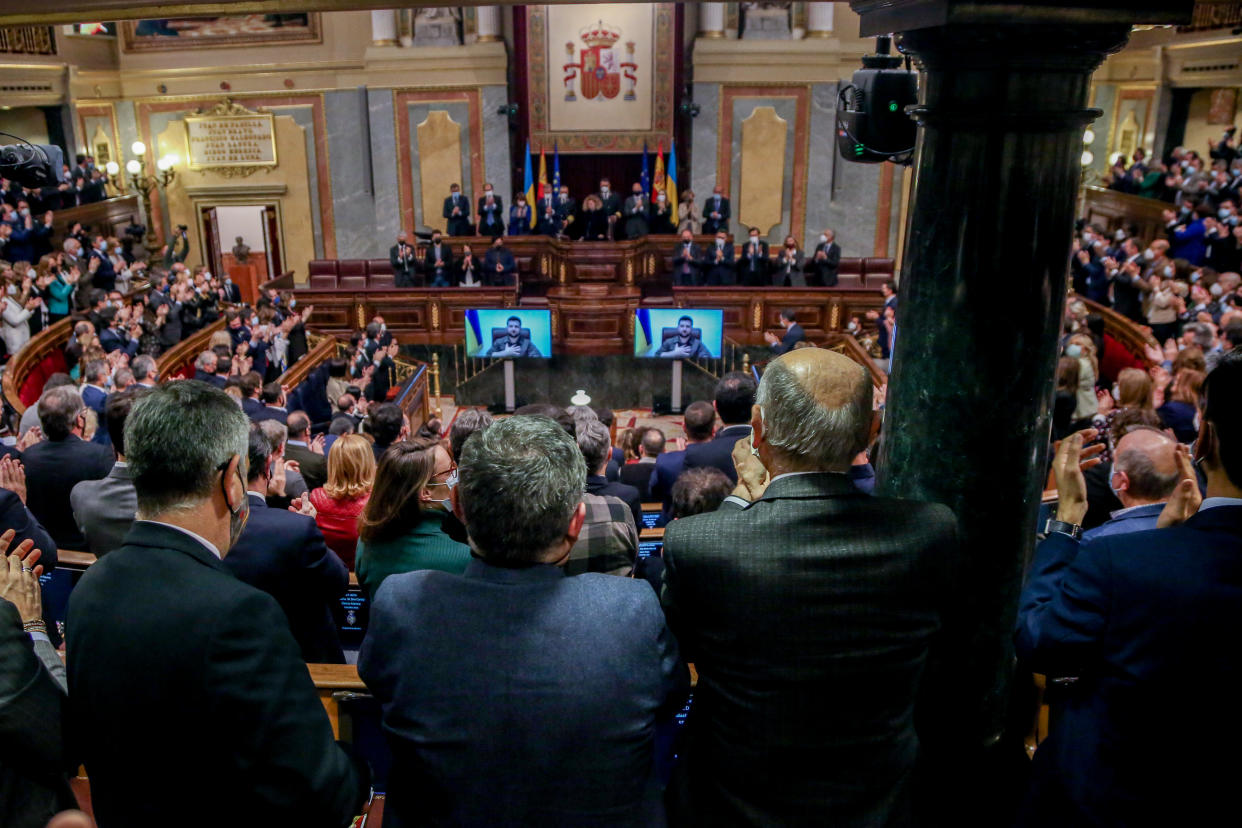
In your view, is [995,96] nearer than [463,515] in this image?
No

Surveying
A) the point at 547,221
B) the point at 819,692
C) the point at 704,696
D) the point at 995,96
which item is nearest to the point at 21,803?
the point at 704,696

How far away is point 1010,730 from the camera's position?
216 cm

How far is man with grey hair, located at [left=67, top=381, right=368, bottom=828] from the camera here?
1.41 meters

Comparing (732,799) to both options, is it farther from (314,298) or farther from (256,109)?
(256,109)

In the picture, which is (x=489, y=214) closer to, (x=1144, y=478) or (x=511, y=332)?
(x=511, y=332)

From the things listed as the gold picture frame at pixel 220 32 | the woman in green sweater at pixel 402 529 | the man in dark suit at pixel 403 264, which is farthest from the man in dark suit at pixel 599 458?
the gold picture frame at pixel 220 32

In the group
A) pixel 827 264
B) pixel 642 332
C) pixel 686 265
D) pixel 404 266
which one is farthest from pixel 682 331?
pixel 404 266

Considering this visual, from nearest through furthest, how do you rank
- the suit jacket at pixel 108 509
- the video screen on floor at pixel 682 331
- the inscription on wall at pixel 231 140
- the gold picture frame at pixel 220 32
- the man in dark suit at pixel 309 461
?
the suit jacket at pixel 108 509 < the man in dark suit at pixel 309 461 < the video screen on floor at pixel 682 331 < the gold picture frame at pixel 220 32 < the inscription on wall at pixel 231 140

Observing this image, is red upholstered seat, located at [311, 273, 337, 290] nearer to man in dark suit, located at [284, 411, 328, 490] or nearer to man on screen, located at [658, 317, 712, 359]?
man on screen, located at [658, 317, 712, 359]

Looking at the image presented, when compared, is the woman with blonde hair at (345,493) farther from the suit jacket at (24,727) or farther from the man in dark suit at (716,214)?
the man in dark suit at (716,214)

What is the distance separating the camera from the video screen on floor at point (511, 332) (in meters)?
10.4

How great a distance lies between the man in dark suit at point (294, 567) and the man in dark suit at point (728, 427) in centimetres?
187

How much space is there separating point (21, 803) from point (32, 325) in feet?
31.9

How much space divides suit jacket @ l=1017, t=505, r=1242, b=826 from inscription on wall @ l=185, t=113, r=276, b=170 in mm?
14990
